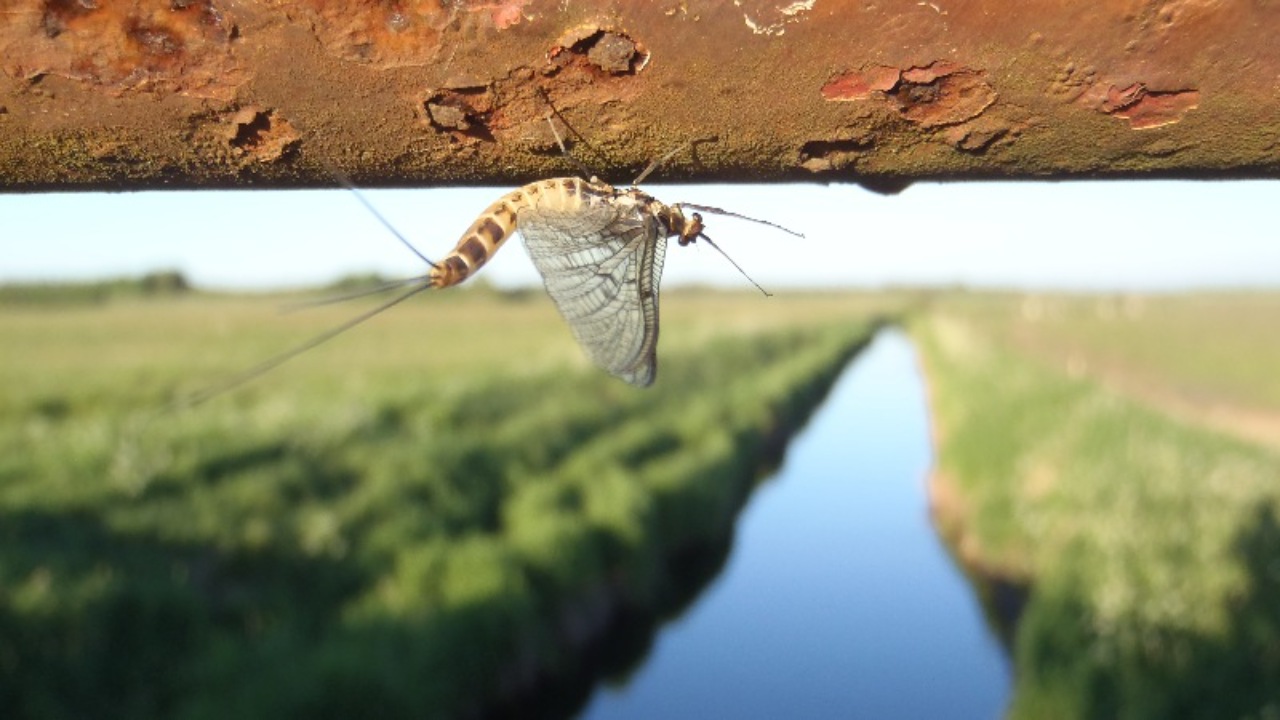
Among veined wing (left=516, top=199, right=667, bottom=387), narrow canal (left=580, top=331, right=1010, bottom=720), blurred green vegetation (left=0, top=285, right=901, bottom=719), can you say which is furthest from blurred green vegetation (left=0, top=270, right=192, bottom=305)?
veined wing (left=516, top=199, right=667, bottom=387)

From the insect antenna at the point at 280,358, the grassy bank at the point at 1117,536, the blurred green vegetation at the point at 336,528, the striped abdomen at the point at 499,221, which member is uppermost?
the striped abdomen at the point at 499,221

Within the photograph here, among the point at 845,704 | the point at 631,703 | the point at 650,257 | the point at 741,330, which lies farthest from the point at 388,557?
the point at 741,330

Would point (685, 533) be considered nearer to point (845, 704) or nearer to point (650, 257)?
point (845, 704)

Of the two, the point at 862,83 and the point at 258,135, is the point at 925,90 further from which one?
the point at 258,135

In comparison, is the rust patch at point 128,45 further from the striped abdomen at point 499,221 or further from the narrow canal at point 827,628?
the narrow canal at point 827,628

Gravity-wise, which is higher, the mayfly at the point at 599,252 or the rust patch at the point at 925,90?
the rust patch at the point at 925,90

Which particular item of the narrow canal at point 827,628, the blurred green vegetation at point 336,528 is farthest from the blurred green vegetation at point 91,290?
the narrow canal at point 827,628

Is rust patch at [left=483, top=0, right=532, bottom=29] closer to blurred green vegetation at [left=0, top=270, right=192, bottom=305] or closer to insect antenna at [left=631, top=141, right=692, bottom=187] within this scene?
insect antenna at [left=631, top=141, right=692, bottom=187]
